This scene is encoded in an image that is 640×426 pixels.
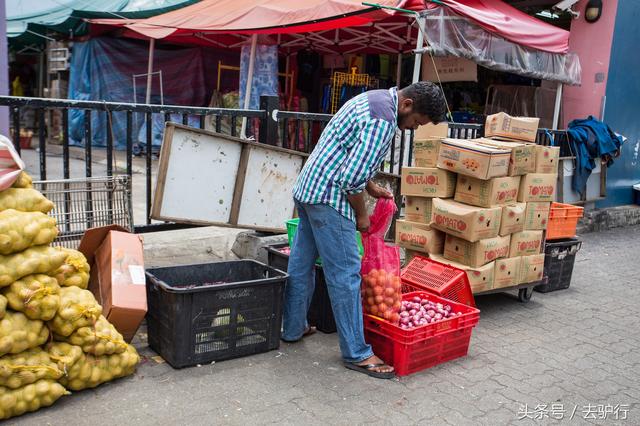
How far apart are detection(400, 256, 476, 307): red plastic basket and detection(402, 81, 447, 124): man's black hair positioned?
5.37 ft

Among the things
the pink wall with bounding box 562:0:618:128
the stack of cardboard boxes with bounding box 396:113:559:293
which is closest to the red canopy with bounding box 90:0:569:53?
the pink wall with bounding box 562:0:618:128

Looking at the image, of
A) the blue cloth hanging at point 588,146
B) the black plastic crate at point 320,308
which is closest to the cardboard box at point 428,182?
the black plastic crate at point 320,308

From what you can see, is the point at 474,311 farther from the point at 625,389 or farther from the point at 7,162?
the point at 7,162

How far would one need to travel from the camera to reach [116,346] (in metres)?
3.57

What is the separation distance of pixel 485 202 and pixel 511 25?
4953 millimetres

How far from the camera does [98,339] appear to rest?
345cm

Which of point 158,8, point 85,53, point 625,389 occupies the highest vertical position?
point 158,8

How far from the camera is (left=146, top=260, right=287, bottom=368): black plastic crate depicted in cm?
379

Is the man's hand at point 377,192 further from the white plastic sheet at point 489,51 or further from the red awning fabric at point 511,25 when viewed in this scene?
the red awning fabric at point 511,25

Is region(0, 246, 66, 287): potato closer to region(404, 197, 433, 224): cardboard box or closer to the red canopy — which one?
region(404, 197, 433, 224): cardboard box

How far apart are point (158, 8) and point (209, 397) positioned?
1302 centimetres

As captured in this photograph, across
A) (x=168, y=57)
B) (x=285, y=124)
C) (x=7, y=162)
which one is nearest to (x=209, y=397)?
(x=7, y=162)

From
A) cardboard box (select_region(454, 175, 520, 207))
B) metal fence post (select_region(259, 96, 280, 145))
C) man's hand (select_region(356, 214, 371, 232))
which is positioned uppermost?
metal fence post (select_region(259, 96, 280, 145))

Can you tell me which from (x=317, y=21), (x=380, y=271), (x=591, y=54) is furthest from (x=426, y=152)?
(x=591, y=54)
